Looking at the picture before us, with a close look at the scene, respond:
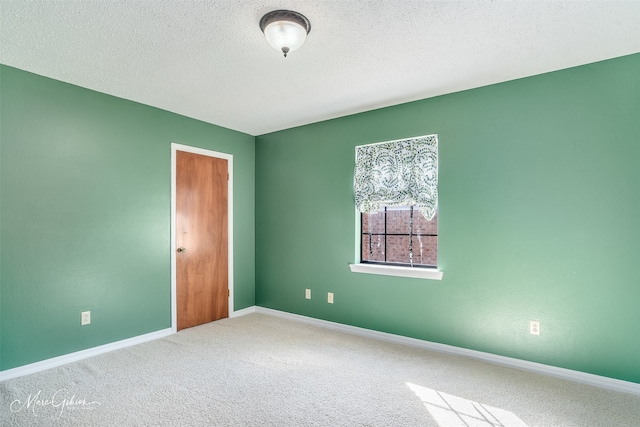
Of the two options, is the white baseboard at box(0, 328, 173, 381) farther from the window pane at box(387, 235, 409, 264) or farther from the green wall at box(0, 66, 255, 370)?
the window pane at box(387, 235, 409, 264)

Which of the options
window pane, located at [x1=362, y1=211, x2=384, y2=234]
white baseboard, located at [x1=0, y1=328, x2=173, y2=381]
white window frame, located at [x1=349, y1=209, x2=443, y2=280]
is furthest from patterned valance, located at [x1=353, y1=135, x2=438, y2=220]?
white baseboard, located at [x1=0, y1=328, x2=173, y2=381]

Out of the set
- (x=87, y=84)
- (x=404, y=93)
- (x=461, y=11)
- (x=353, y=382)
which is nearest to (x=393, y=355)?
(x=353, y=382)

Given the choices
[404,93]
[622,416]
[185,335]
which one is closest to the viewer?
[622,416]

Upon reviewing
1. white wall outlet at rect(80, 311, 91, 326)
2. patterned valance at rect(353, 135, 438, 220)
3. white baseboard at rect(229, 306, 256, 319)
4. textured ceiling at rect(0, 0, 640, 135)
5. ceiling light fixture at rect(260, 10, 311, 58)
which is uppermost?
textured ceiling at rect(0, 0, 640, 135)

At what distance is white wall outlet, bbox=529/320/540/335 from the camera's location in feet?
9.00

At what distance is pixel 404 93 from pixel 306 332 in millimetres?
2701

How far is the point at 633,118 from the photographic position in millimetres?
2439

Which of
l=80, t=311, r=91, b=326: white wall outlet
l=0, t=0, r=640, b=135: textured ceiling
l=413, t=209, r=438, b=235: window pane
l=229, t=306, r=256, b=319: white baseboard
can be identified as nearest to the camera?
l=0, t=0, r=640, b=135: textured ceiling

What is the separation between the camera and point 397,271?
3.45 meters

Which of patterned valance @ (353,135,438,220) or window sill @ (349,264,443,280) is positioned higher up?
patterned valance @ (353,135,438,220)

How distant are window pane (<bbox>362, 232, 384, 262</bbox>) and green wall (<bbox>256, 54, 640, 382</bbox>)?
0.17 metres

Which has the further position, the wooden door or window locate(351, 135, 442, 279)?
the wooden door

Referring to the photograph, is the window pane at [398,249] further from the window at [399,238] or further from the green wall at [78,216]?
the green wall at [78,216]

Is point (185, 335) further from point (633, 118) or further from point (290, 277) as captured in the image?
point (633, 118)
